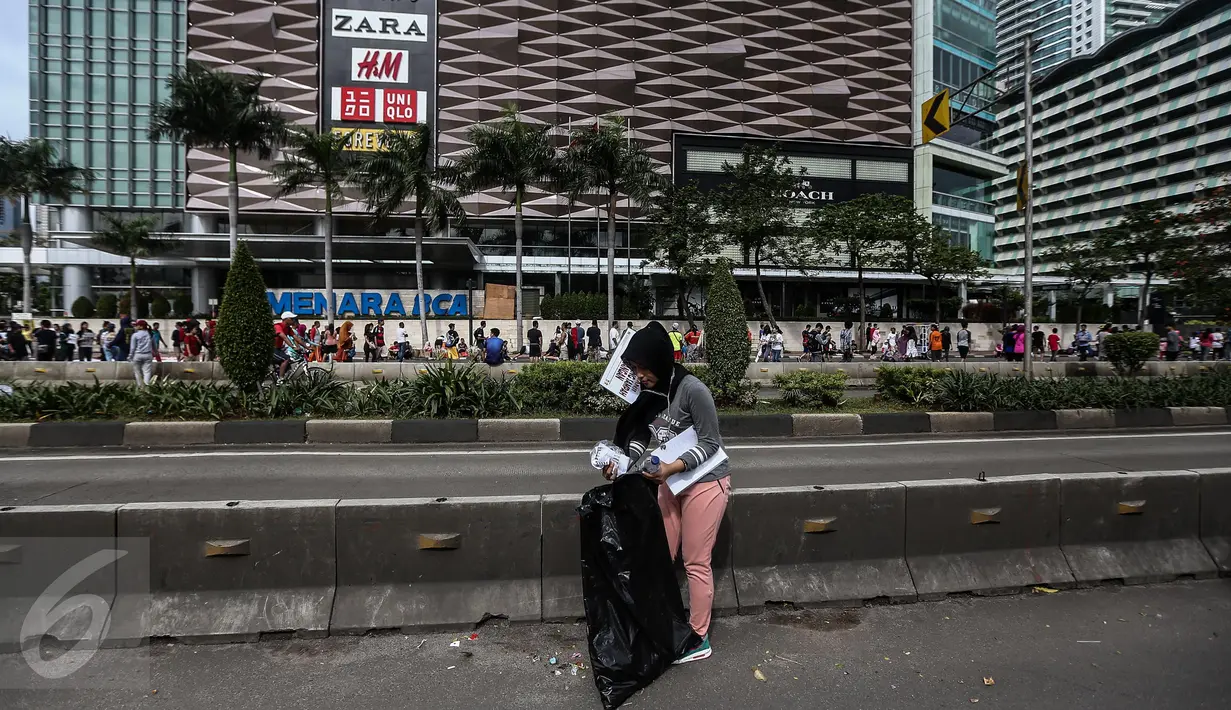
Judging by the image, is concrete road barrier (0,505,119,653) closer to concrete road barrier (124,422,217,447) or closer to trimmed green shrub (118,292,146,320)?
concrete road barrier (124,422,217,447)

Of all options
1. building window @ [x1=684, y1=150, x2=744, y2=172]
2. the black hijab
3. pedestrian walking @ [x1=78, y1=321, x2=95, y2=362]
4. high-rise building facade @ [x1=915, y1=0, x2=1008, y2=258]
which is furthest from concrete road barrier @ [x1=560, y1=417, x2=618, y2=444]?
high-rise building facade @ [x1=915, y1=0, x2=1008, y2=258]

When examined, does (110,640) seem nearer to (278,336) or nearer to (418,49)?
(278,336)

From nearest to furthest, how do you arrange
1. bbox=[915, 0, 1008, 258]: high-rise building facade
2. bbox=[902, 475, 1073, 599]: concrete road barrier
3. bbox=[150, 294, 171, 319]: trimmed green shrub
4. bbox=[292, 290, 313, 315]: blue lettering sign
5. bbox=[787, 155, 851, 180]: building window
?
bbox=[902, 475, 1073, 599]: concrete road barrier → bbox=[150, 294, 171, 319]: trimmed green shrub → bbox=[292, 290, 313, 315]: blue lettering sign → bbox=[787, 155, 851, 180]: building window → bbox=[915, 0, 1008, 258]: high-rise building facade

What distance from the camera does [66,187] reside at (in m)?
31.9

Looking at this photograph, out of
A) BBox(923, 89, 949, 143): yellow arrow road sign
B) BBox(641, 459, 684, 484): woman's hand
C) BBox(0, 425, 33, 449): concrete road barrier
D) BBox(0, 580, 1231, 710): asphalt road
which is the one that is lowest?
BBox(0, 580, 1231, 710): asphalt road

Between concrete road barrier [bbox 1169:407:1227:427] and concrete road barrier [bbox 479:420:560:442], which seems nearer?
concrete road barrier [bbox 479:420:560:442]

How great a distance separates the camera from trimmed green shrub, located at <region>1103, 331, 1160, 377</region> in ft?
53.0

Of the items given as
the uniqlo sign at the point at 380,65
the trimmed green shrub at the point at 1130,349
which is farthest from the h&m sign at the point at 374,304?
the trimmed green shrub at the point at 1130,349

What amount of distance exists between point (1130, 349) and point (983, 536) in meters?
16.1

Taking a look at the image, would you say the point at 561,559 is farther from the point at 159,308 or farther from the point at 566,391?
the point at 159,308

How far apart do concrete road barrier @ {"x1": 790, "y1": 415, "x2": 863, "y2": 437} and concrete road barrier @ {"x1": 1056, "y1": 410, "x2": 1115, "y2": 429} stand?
4054 mm

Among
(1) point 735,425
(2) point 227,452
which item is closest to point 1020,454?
(1) point 735,425

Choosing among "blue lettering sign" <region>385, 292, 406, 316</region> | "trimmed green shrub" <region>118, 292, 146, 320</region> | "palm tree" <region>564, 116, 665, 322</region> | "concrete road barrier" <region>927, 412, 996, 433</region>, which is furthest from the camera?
"blue lettering sign" <region>385, 292, 406, 316</region>

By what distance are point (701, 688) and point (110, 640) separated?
3.08m
